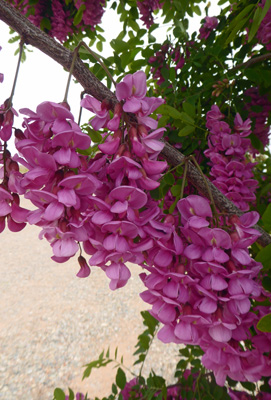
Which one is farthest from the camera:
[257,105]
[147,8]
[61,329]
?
[61,329]

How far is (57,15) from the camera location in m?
1.69

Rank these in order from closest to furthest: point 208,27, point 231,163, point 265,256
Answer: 1. point 265,256
2. point 231,163
3. point 208,27

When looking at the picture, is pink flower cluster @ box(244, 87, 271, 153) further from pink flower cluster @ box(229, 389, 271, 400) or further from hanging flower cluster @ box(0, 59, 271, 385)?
pink flower cluster @ box(229, 389, 271, 400)

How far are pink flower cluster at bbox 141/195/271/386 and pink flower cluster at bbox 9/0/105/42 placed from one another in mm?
1535

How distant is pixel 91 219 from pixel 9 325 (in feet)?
12.2

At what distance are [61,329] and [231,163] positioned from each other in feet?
10.9

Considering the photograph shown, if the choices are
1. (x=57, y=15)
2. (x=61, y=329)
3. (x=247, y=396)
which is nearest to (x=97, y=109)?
(x=247, y=396)

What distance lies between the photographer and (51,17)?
1702 mm

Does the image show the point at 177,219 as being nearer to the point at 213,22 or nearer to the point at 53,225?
the point at 53,225

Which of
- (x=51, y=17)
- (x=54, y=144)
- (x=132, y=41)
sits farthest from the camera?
(x=51, y=17)

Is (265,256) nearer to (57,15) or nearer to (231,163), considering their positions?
(231,163)

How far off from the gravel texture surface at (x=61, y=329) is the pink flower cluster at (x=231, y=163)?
224 centimetres

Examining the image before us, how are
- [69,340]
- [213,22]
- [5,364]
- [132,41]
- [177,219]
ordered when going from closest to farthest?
[177,219] < [132,41] < [213,22] < [5,364] < [69,340]

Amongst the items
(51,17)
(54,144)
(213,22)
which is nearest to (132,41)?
(213,22)
